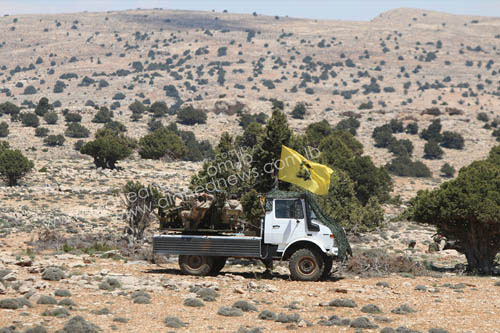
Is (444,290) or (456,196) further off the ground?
(456,196)

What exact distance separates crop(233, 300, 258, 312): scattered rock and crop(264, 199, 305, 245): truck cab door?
3500 mm

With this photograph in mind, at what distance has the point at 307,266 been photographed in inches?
761

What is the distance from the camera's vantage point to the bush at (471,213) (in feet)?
71.3

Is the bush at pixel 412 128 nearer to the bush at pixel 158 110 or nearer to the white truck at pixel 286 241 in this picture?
the bush at pixel 158 110

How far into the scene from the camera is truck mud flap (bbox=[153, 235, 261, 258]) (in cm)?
1897

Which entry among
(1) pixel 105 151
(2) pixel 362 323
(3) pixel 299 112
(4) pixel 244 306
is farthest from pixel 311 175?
(3) pixel 299 112

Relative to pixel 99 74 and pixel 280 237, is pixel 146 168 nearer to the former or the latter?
pixel 280 237

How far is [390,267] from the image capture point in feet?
72.9

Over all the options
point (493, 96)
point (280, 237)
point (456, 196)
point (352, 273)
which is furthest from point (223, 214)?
point (493, 96)

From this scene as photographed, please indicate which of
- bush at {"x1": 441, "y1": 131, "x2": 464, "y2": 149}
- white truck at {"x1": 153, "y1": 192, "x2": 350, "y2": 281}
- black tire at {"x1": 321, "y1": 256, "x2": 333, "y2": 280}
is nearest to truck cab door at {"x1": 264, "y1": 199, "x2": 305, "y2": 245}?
white truck at {"x1": 153, "y1": 192, "x2": 350, "y2": 281}

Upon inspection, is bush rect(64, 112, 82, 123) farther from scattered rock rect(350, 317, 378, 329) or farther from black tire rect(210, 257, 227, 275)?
scattered rock rect(350, 317, 378, 329)

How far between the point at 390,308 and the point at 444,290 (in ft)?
10.9

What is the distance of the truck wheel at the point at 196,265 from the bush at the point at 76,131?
73106 millimetres

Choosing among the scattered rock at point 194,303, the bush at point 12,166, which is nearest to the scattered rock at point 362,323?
the scattered rock at point 194,303
